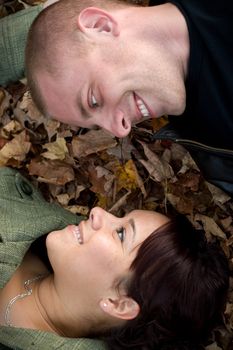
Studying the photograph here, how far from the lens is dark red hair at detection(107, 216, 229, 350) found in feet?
9.84

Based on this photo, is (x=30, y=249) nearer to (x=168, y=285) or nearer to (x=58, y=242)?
(x=58, y=242)

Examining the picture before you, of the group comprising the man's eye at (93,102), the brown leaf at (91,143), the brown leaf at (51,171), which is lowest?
the brown leaf at (51,171)

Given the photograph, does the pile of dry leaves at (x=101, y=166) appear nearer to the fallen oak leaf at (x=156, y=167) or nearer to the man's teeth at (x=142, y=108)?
the fallen oak leaf at (x=156, y=167)

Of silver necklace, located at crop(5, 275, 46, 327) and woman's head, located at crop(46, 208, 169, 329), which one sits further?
silver necklace, located at crop(5, 275, 46, 327)

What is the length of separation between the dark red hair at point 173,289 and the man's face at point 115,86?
67 cm

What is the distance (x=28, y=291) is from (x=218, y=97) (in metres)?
1.62

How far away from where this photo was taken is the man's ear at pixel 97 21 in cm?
273

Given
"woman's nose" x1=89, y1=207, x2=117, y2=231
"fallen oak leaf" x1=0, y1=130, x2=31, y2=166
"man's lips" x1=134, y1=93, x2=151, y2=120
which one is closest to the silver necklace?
"woman's nose" x1=89, y1=207, x2=117, y2=231

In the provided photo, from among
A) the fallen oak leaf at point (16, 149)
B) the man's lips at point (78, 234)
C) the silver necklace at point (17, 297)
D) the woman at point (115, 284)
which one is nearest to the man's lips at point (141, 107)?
the woman at point (115, 284)

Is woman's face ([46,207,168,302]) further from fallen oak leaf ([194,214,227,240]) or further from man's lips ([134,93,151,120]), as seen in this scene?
fallen oak leaf ([194,214,227,240])

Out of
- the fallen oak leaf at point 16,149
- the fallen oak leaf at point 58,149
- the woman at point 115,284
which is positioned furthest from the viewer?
the fallen oak leaf at point 58,149

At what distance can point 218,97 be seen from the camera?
9.52ft

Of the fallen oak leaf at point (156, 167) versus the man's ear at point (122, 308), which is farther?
the fallen oak leaf at point (156, 167)

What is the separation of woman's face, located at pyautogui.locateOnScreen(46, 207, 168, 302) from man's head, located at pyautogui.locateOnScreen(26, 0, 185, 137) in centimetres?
52
